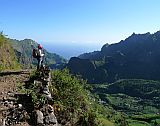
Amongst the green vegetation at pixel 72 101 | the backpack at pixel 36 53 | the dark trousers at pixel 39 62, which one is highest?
the backpack at pixel 36 53

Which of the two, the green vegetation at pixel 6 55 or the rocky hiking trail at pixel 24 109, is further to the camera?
the green vegetation at pixel 6 55

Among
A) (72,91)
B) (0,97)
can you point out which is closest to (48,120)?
(0,97)

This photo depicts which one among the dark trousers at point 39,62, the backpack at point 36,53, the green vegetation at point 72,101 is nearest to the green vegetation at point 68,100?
the green vegetation at point 72,101

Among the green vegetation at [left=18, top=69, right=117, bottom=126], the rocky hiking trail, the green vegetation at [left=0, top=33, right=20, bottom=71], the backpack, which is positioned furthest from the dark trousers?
the green vegetation at [left=0, top=33, right=20, bottom=71]

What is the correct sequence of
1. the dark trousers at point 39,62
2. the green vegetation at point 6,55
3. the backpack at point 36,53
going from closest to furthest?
the dark trousers at point 39,62
the backpack at point 36,53
the green vegetation at point 6,55

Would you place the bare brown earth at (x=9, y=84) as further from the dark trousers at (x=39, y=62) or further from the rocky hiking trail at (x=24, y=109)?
the dark trousers at (x=39, y=62)

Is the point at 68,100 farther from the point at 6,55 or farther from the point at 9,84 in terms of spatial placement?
the point at 6,55

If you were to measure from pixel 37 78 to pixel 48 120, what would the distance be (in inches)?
198

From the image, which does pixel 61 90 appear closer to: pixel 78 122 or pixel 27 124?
pixel 78 122

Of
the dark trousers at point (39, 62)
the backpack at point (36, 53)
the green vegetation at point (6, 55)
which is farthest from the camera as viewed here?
the green vegetation at point (6, 55)

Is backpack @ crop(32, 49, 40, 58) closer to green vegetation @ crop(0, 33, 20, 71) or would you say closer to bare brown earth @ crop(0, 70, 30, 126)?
bare brown earth @ crop(0, 70, 30, 126)

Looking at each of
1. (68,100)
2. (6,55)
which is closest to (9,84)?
(68,100)

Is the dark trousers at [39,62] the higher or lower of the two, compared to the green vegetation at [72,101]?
higher

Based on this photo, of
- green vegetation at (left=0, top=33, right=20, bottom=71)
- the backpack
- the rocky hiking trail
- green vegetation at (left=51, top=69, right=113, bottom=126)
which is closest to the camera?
the rocky hiking trail
